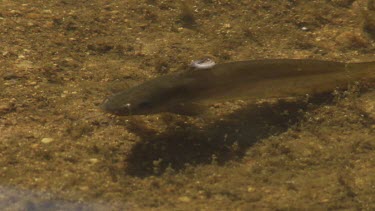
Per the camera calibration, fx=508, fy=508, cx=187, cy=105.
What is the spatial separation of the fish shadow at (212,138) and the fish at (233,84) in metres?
0.19

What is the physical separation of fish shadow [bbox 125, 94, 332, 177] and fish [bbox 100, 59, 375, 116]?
0.61 feet

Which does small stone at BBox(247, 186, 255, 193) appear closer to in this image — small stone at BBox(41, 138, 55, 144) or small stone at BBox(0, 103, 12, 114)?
small stone at BBox(41, 138, 55, 144)

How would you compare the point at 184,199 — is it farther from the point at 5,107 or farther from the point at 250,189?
the point at 5,107

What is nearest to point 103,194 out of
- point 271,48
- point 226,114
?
Result: point 226,114

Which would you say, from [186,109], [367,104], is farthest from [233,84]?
[367,104]

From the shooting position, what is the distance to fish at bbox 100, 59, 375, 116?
16.1 ft

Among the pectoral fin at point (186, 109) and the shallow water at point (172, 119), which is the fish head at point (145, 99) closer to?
the pectoral fin at point (186, 109)

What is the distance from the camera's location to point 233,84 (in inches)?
204

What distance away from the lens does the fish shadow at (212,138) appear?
15.6 ft

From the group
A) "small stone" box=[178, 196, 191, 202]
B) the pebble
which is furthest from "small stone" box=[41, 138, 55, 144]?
the pebble

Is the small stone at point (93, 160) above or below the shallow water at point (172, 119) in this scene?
below

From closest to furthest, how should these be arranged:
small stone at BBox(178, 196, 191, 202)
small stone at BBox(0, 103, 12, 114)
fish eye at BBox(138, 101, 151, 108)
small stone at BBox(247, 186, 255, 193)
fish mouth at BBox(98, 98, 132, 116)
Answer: small stone at BBox(178, 196, 191, 202)
small stone at BBox(247, 186, 255, 193)
fish mouth at BBox(98, 98, 132, 116)
fish eye at BBox(138, 101, 151, 108)
small stone at BBox(0, 103, 12, 114)

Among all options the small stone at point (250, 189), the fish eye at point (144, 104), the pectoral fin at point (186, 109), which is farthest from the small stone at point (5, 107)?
the small stone at point (250, 189)

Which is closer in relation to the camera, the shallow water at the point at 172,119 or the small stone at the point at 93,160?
the shallow water at the point at 172,119
